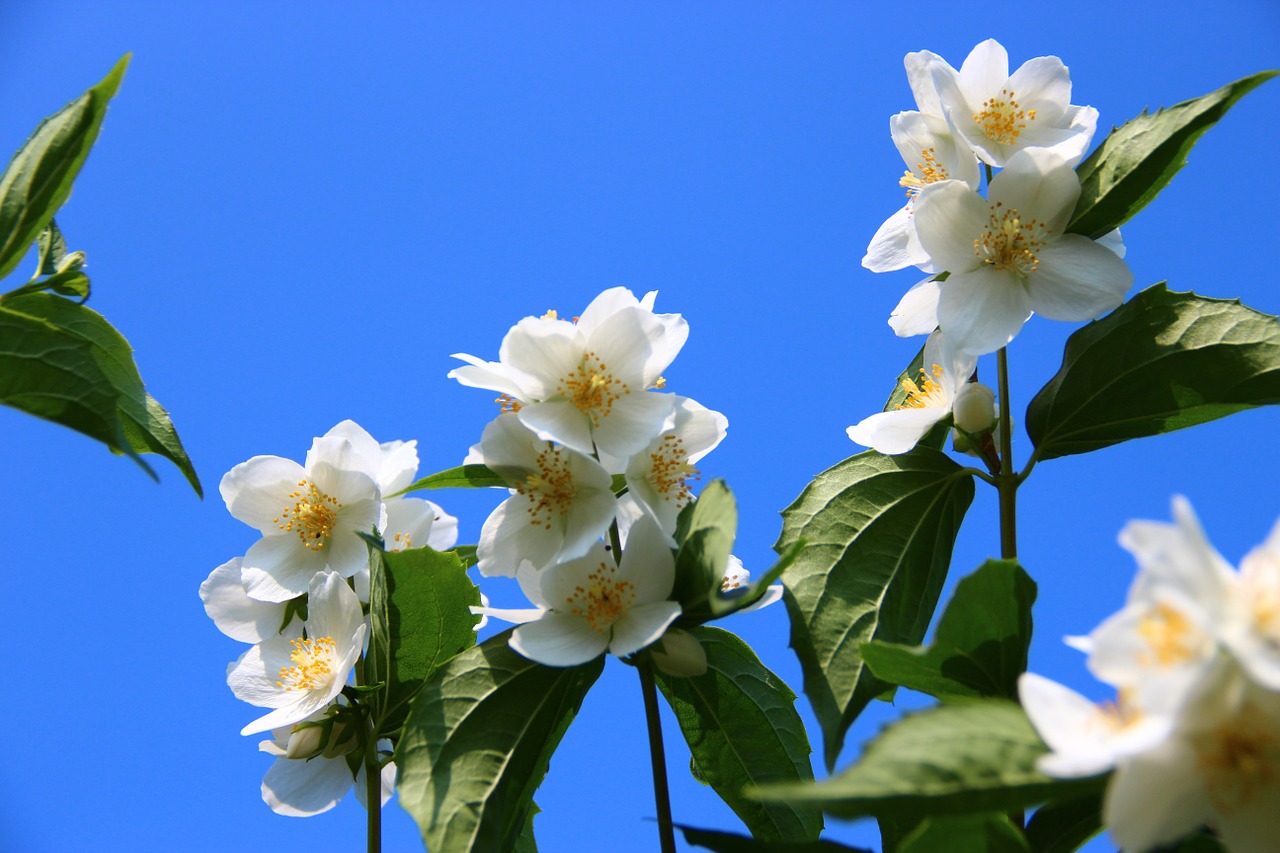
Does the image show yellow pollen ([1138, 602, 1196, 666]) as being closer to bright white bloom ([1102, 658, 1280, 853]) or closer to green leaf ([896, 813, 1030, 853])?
bright white bloom ([1102, 658, 1280, 853])

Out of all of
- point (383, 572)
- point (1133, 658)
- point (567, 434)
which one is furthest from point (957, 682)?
point (383, 572)

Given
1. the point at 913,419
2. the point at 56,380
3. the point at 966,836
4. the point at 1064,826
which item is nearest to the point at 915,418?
the point at 913,419

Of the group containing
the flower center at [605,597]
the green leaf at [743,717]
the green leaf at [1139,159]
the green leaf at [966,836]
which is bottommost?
the green leaf at [966,836]

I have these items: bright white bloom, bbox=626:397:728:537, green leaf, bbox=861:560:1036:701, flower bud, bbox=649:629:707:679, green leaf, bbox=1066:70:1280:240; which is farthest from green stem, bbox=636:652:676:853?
green leaf, bbox=1066:70:1280:240

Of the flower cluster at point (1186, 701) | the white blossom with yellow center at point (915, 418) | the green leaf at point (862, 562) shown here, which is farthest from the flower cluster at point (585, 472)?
the flower cluster at point (1186, 701)

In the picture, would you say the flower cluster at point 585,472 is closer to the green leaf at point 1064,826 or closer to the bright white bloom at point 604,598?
the bright white bloom at point 604,598

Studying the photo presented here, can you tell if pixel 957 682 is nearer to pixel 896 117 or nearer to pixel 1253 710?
pixel 1253 710

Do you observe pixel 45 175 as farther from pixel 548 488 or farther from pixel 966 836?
pixel 966 836
